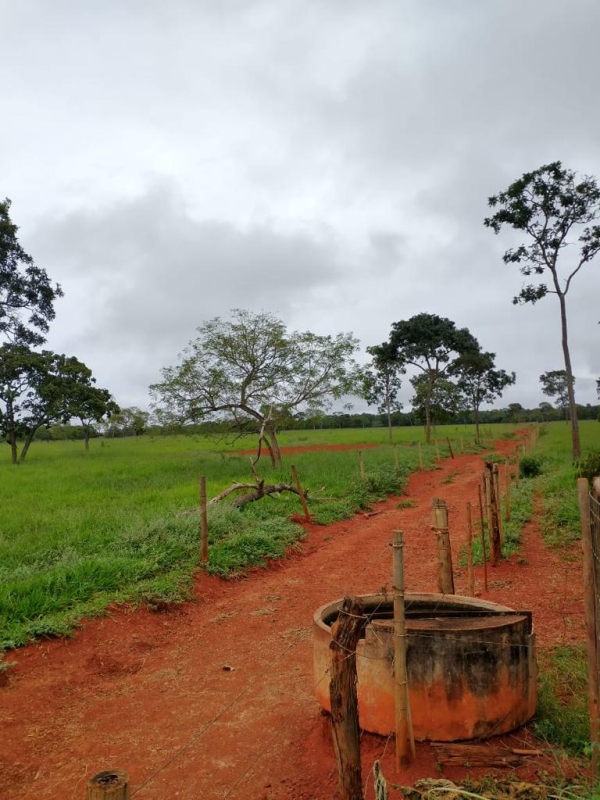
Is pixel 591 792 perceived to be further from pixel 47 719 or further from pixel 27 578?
pixel 27 578

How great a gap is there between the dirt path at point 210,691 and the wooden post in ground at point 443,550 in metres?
1.24

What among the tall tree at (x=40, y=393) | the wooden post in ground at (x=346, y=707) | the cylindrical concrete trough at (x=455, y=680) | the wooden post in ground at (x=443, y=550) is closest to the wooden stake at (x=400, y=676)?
the cylindrical concrete trough at (x=455, y=680)

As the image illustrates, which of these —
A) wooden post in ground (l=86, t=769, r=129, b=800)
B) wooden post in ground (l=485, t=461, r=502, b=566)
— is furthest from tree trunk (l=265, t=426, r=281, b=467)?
wooden post in ground (l=86, t=769, r=129, b=800)

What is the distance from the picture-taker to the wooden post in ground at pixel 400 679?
3654 millimetres

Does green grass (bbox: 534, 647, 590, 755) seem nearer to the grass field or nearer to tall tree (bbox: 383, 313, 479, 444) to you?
A: the grass field

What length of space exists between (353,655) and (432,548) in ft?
25.2

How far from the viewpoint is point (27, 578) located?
732cm

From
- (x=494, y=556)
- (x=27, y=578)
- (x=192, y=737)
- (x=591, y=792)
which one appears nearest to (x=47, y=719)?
(x=192, y=737)

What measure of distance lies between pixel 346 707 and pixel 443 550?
2.92 meters

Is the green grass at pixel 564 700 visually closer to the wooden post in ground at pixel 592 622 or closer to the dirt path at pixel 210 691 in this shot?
the wooden post in ground at pixel 592 622

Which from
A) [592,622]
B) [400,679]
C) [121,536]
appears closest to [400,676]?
[400,679]

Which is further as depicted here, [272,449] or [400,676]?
[272,449]

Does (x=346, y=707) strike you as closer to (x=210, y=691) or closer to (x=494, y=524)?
(x=210, y=691)

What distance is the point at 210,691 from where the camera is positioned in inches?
206
